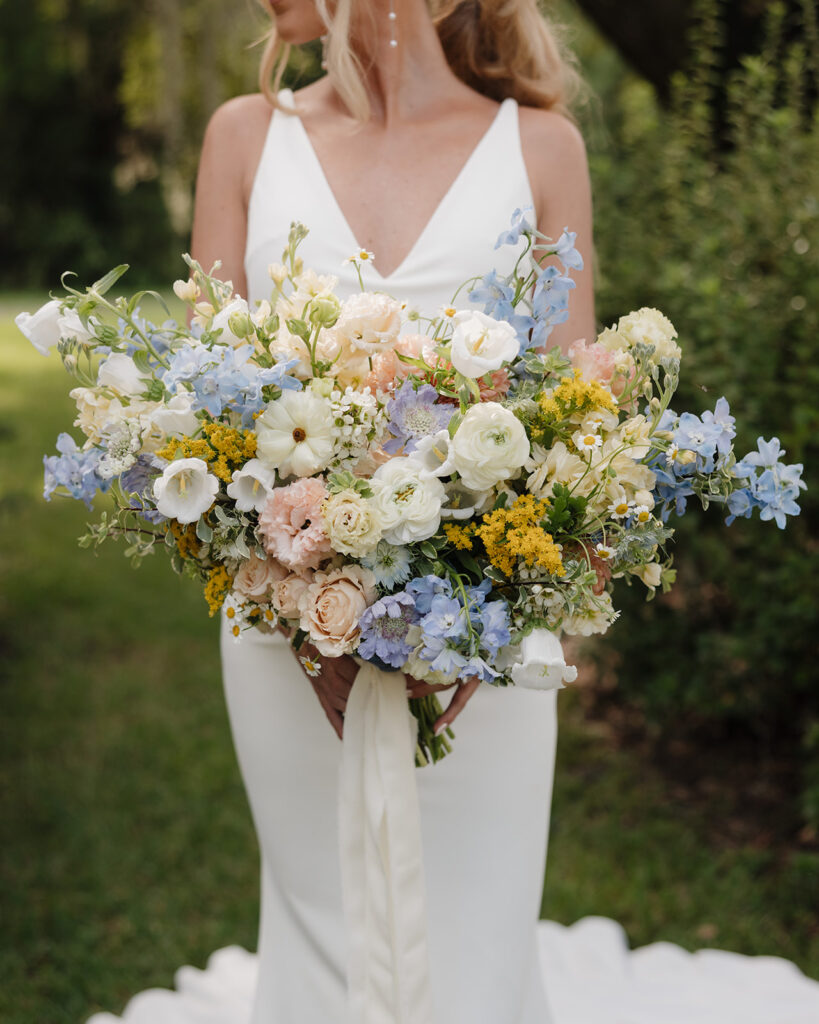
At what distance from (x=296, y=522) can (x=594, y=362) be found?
1.72 ft

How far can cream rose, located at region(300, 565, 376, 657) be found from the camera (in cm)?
166

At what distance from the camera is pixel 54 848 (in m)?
4.21

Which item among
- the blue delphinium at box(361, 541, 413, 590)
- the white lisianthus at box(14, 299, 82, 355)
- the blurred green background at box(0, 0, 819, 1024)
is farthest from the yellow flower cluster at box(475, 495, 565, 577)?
the blurred green background at box(0, 0, 819, 1024)

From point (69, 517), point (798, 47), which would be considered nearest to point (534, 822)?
point (798, 47)

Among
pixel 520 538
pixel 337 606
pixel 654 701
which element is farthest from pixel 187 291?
pixel 654 701

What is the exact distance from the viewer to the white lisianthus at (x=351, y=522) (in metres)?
1.60

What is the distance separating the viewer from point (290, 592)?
5.68 feet

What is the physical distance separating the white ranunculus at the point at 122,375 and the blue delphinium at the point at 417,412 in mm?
403

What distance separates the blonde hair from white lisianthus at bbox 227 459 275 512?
3.81ft

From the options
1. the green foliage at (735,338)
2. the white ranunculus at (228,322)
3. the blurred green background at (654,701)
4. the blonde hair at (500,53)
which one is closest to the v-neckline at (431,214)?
the blonde hair at (500,53)

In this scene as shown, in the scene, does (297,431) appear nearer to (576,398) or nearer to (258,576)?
(258,576)

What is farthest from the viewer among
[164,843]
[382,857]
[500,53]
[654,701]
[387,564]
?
[654,701]

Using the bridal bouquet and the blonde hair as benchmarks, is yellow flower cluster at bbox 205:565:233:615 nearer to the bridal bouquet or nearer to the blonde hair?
the bridal bouquet

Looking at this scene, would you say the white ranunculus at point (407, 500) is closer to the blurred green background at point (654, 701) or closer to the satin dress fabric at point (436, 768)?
the satin dress fabric at point (436, 768)
